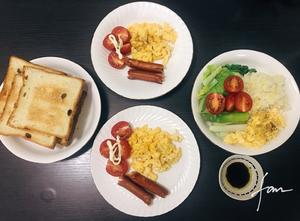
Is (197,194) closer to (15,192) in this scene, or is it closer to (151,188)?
(151,188)

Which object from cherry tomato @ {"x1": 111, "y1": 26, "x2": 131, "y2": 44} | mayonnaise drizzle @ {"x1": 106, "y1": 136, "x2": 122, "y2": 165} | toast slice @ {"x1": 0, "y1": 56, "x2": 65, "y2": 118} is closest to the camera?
mayonnaise drizzle @ {"x1": 106, "y1": 136, "x2": 122, "y2": 165}

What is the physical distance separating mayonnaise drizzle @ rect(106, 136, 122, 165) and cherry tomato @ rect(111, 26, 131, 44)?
0.60 m

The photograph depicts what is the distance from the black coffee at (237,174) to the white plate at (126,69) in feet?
1.84

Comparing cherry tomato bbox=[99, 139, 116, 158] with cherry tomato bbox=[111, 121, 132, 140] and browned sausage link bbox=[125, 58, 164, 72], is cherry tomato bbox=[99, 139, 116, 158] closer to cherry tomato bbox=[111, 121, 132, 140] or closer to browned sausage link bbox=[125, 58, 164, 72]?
cherry tomato bbox=[111, 121, 132, 140]

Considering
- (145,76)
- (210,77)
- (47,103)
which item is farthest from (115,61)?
(210,77)

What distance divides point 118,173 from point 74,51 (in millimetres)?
808

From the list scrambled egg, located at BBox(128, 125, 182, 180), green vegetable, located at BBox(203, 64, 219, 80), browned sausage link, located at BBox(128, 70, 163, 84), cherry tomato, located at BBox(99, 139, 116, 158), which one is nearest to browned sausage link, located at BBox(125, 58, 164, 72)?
browned sausage link, located at BBox(128, 70, 163, 84)

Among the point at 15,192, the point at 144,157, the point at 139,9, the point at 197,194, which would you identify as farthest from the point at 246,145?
the point at 15,192

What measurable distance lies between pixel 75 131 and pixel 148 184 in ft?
1.67

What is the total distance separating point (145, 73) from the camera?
210 cm

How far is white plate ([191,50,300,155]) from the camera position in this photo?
2.00 meters

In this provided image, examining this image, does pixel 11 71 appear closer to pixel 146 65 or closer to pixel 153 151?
pixel 146 65

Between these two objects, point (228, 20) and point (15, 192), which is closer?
point (15, 192)

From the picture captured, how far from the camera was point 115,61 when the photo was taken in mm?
2139
